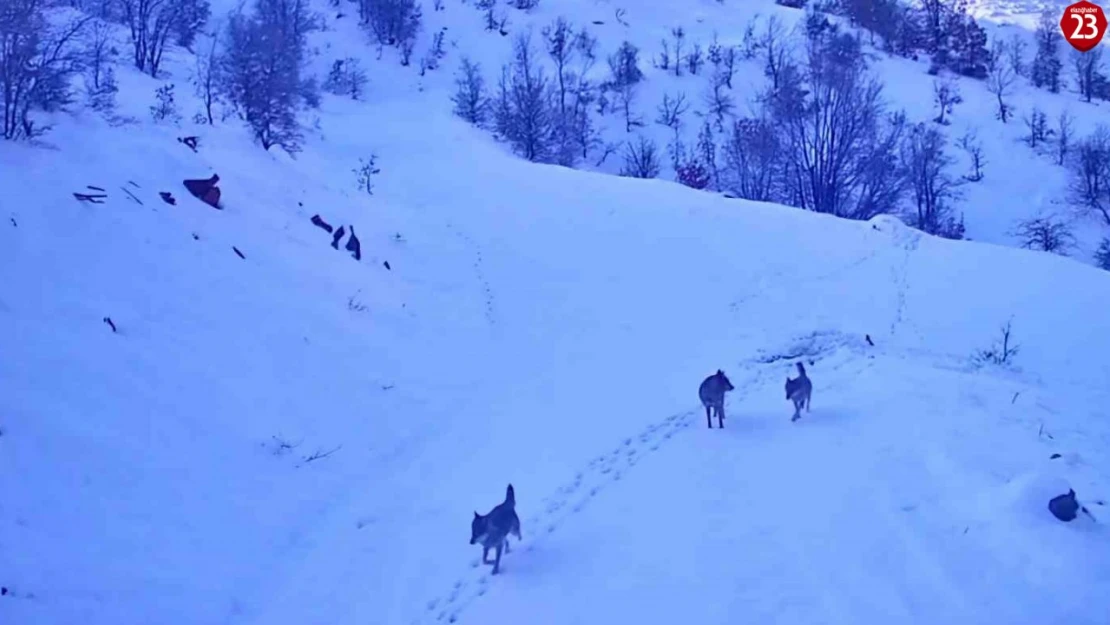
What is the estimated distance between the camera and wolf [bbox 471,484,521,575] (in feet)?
20.7

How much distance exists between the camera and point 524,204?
72.3 feet

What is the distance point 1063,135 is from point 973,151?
4.12 metres

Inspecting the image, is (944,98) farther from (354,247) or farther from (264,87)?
(354,247)

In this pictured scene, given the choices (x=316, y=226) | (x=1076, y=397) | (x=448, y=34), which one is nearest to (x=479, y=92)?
(x=448, y=34)

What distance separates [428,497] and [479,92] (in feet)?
119

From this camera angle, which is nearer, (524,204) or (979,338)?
(979,338)

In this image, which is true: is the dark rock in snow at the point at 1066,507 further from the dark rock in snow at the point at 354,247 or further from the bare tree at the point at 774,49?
Answer: the bare tree at the point at 774,49

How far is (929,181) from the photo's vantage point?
116 feet

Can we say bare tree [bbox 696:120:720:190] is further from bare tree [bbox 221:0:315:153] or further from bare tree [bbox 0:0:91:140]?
bare tree [bbox 0:0:91:140]

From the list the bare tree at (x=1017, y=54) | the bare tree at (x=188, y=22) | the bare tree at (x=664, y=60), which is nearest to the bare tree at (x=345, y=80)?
the bare tree at (x=188, y=22)

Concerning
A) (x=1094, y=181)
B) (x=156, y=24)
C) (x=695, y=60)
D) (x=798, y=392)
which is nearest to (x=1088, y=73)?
(x=1094, y=181)

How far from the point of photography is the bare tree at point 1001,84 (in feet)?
146

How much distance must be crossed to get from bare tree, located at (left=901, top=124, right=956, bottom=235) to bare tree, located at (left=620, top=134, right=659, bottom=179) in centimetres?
1040

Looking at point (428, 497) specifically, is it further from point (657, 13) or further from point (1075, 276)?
point (657, 13)
